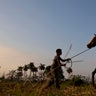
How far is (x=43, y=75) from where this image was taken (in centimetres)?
811

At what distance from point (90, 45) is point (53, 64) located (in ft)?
6.89

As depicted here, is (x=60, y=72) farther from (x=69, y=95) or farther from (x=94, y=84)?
(x=69, y=95)

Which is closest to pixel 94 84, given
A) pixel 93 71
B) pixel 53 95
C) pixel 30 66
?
pixel 93 71

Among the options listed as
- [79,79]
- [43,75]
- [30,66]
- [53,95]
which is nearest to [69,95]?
[53,95]

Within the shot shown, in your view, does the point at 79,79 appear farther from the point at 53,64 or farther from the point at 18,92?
the point at 18,92

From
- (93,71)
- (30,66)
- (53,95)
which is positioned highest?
(30,66)

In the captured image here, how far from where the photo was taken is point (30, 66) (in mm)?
45562

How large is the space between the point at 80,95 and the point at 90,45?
9.28 feet

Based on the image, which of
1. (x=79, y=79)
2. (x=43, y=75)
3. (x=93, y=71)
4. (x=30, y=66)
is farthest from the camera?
(x=30, y=66)

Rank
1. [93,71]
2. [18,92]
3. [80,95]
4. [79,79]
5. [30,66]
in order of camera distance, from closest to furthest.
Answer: [18,92], [80,95], [93,71], [79,79], [30,66]

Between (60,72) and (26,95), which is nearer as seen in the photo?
(26,95)

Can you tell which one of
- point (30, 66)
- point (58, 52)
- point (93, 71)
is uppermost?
point (30, 66)

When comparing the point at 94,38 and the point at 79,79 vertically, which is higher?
the point at 94,38

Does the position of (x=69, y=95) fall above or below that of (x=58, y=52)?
below
